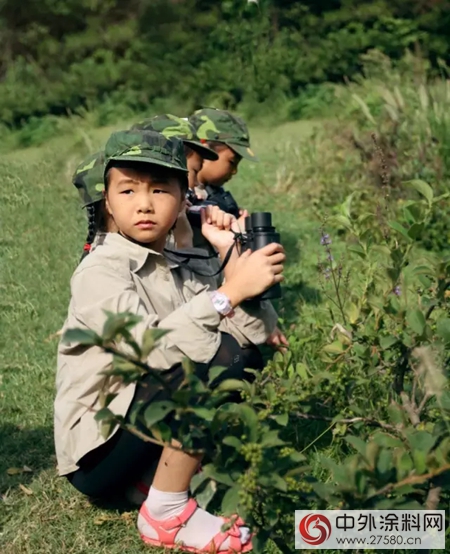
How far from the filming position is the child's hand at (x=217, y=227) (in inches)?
135

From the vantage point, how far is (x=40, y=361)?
177 inches

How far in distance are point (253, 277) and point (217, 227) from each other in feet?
3.42

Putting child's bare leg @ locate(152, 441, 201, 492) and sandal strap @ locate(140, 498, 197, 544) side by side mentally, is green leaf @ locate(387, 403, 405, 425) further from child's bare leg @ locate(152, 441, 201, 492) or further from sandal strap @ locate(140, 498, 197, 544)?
sandal strap @ locate(140, 498, 197, 544)

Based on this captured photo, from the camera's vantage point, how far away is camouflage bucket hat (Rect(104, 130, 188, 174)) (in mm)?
2693

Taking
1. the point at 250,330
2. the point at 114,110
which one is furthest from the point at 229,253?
the point at 114,110

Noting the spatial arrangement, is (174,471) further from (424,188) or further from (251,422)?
(424,188)

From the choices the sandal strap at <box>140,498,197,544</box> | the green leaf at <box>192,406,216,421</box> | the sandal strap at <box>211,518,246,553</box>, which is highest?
the green leaf at <box>192,406,216,421</box>

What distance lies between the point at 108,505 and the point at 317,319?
1.57m

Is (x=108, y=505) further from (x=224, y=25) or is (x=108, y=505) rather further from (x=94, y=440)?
(x=224, y=25)

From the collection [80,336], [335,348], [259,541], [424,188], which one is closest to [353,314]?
[335,348]

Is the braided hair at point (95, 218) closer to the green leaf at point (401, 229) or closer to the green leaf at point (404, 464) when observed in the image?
the green leaf at point (401, 229)

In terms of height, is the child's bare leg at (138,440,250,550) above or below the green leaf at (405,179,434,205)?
below

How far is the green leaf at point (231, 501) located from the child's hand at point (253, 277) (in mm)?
727

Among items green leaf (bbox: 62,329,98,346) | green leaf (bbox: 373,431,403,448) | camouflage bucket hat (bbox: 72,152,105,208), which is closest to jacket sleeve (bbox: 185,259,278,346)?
camouflage bucket hat (bbox: 72,152,105,208)
